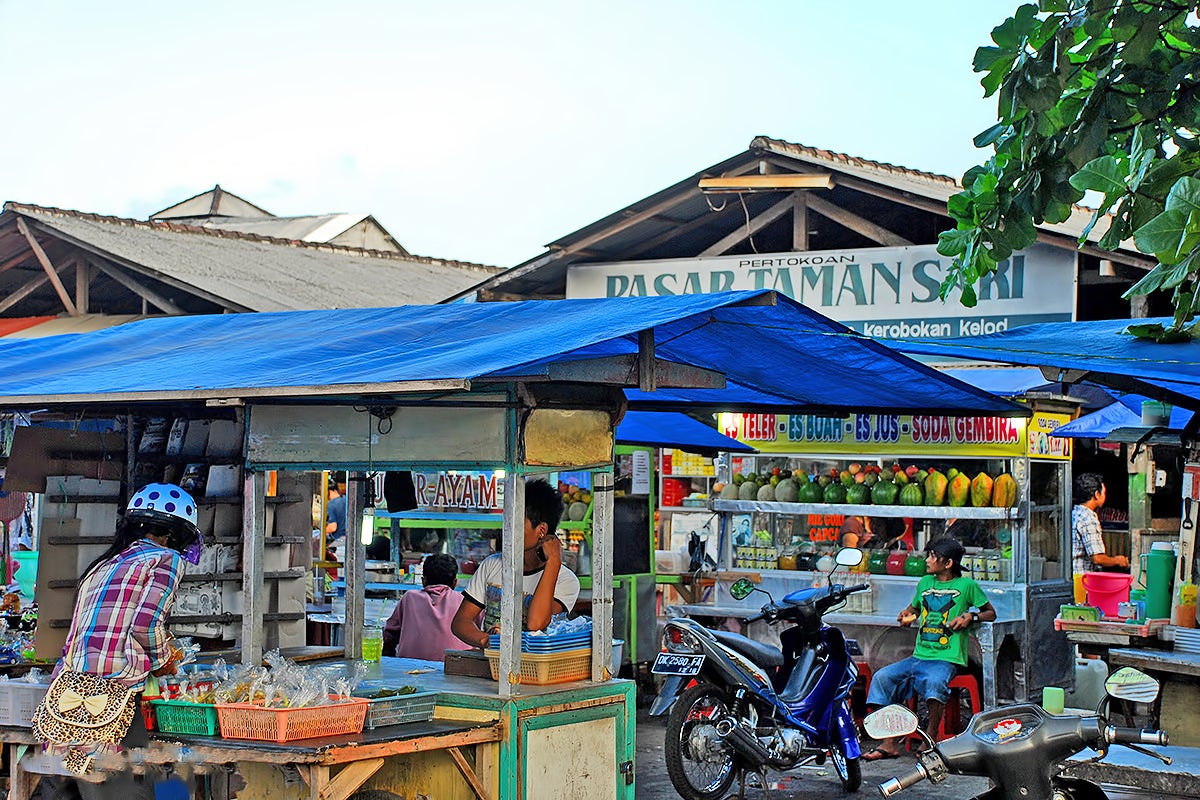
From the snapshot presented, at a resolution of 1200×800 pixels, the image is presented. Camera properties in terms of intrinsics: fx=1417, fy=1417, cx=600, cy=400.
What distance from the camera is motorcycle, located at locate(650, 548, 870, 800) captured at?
7.57 metres

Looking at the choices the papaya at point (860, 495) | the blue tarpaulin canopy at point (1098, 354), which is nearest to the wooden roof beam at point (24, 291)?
the papaya at point (860, 495)

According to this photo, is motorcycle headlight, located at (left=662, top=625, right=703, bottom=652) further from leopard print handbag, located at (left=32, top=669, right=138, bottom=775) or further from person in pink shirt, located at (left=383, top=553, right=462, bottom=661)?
leopard print handbag, located at (left=32, top=669, right=138, bottom=775)

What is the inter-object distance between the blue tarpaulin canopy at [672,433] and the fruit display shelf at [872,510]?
0.45 m

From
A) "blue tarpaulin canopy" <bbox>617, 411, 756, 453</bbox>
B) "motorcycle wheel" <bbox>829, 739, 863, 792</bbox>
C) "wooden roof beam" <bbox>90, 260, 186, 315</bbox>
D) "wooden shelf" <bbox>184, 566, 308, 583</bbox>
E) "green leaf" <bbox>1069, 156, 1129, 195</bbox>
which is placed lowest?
"motorcycle wheel" <bbox>829, 739, 863, 792</bbox>

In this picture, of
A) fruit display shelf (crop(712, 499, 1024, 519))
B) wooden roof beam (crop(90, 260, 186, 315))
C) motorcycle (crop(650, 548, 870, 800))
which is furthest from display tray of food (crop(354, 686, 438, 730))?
wooden roof beam (crop(90, 260, 186, 315))

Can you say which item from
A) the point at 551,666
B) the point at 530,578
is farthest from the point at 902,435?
the point at 551,666

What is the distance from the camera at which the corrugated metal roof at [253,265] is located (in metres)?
13.4

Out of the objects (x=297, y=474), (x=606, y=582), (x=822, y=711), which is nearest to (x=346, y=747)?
(x=606, y=582)

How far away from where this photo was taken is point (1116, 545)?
45.4 feet

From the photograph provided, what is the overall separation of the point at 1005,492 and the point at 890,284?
2104mm

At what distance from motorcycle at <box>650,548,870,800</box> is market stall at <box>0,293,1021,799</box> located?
132cm

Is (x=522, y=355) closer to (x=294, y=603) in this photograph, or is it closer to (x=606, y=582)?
(x=606, y=582)

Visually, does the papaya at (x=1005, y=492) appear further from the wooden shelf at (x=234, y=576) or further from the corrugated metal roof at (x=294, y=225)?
the corrugated metal roof at (x=294, y=225)

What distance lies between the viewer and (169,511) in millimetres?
5859
